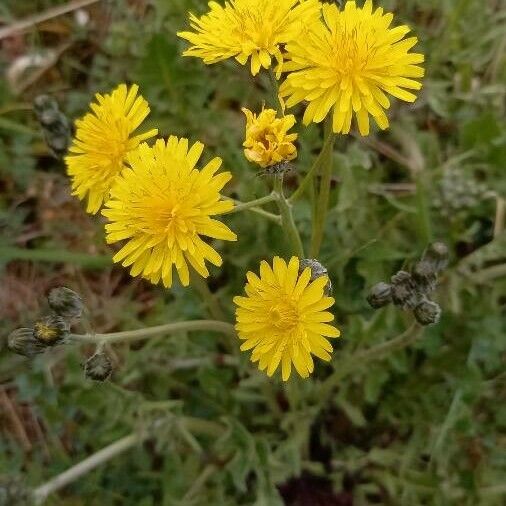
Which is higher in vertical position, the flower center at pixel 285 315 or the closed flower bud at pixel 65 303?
the closed flower bud at pixel 65 303

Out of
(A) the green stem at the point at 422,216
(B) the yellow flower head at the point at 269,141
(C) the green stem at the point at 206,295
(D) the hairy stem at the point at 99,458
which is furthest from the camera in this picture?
(A) the green stem at the point at 422,216

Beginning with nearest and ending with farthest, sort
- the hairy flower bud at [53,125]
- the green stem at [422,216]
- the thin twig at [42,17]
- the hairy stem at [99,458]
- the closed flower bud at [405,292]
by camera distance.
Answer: the closed flower bud at [405,292] < the hairy flower bud at [53,125] < the hairy stem at [99,458] < the green stem at [422,216] < the thin twig at [42,17]

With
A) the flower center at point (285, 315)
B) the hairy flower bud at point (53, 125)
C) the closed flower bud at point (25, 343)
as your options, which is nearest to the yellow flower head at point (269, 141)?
the flower center at point (285, 315)

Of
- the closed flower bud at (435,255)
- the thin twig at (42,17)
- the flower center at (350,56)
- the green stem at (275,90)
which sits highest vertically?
the thin twig at (42,17)

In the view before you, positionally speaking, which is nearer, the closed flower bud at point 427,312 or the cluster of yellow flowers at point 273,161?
the cluster of yellow flowers at point 273,161

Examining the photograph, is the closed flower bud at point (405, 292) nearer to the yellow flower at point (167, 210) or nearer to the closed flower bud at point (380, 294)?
the closed flower bud at point (380, 294)

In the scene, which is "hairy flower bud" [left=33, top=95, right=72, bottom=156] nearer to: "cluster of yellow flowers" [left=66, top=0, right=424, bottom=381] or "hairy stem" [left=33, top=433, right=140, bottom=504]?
"cluster of yellow flowers" [left=66, top=0, right=424, bottom=381]

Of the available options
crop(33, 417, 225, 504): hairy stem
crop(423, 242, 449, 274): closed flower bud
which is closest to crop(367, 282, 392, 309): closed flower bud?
crop(423, 242, 449, 274): closed flower bud

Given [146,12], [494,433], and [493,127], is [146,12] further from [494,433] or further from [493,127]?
[494,433]
